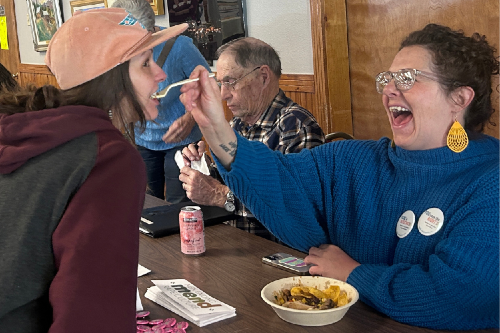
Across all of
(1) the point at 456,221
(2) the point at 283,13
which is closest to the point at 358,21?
(2) the point at 283,13

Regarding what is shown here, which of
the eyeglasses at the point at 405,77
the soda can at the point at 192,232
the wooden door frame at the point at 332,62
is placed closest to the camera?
the eyeglasses at the point at 405,77

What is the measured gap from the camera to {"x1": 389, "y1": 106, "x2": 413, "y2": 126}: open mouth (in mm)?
1590

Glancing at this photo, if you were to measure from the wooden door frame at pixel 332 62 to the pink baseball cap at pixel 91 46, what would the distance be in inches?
79.5

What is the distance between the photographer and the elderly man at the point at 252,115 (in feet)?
7.49

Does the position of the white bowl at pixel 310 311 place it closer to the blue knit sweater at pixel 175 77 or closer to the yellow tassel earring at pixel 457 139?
the yellow tassel earring at pixel 457 139

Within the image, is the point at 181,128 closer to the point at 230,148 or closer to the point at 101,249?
the point at 230,148

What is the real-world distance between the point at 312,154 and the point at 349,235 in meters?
0.29

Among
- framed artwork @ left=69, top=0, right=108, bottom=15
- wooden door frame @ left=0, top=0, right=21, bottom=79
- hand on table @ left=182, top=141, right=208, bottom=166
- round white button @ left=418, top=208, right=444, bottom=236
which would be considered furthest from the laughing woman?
wooden door frame @ left=0, top=0, right=21, bottom=79

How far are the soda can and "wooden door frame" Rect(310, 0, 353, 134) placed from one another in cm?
167

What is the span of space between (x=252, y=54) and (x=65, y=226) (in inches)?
62.3

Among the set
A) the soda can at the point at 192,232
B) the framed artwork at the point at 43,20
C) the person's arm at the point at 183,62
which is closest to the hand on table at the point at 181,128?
the person's arm at the point at 183,62

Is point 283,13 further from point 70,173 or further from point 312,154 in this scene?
point 70,173

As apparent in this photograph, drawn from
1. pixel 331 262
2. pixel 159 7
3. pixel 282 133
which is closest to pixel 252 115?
pixel 282 133

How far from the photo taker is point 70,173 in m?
1.09
